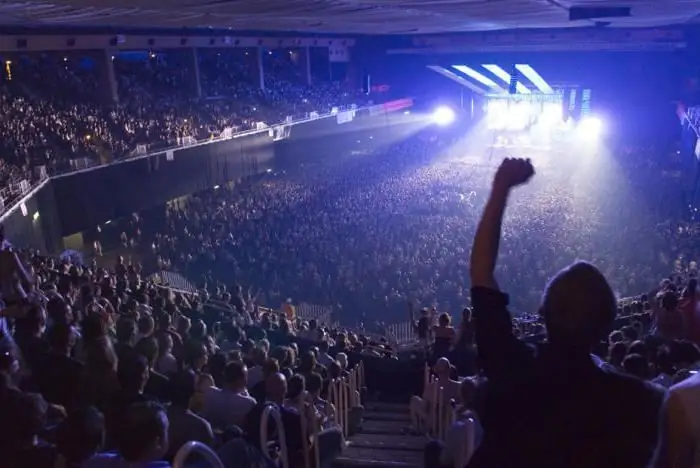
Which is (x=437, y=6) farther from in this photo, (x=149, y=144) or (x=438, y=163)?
(x=438, y=163)

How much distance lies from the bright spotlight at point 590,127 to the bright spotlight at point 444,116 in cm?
758

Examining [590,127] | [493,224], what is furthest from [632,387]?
[590,127]

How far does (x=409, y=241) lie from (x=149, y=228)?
9689 mm

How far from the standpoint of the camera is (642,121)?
3503 centimetres

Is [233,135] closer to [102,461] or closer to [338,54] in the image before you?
[338,54]

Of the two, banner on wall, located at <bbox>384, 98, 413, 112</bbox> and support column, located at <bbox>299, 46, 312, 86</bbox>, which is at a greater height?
support column, located at <bbox>299, 46, 312, 86</bbox>

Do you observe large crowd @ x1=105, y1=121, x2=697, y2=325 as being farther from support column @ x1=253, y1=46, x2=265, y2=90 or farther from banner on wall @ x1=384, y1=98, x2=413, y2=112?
banner on wall @ x1=384, y1=98, x2=413, y2=112

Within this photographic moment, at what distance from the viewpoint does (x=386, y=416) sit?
7496mm

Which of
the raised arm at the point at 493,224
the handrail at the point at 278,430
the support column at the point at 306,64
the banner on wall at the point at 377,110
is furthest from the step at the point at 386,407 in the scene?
the support column at the point at 306,64

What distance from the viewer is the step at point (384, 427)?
22.3ft

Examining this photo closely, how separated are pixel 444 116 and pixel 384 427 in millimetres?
36061

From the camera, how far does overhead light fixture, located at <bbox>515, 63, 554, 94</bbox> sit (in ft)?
124

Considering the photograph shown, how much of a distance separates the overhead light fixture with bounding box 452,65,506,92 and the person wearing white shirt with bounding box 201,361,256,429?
37.0 metres

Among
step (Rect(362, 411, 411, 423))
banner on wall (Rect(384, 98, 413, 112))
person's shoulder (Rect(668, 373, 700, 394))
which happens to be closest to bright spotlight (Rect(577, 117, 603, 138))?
banner on wall (Rect(384, 98, 413, 112))
